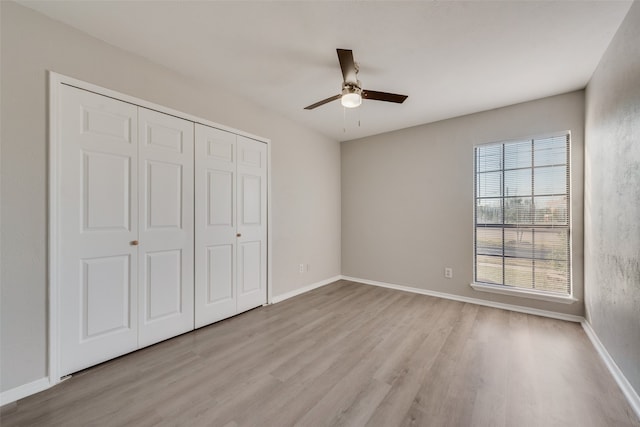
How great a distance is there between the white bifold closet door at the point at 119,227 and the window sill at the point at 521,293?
368 cm

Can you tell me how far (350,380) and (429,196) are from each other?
292 cm

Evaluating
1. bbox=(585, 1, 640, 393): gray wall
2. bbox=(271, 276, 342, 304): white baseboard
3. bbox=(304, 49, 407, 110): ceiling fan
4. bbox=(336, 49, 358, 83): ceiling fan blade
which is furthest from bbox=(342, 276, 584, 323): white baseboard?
bbox=(336, 49, 358, 83): ceiling fan blade

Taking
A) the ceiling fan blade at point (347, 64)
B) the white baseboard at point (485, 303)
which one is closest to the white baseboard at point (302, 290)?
the white baseboard at point (485, 303)

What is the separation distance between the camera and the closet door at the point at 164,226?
225 cm

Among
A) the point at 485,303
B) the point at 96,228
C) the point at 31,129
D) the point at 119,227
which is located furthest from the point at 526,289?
the point at 31,129

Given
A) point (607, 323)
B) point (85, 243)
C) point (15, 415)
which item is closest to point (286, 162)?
point (85, 243)

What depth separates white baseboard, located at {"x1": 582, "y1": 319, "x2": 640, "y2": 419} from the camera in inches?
61.9

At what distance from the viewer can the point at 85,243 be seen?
193 centimetres

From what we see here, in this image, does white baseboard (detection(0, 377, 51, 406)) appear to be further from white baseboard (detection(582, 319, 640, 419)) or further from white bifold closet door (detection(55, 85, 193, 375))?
white baseboard (detection(582, 319, 640, 419))

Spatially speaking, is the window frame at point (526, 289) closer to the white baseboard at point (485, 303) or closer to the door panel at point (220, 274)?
the white baseboard at point (485, 303)

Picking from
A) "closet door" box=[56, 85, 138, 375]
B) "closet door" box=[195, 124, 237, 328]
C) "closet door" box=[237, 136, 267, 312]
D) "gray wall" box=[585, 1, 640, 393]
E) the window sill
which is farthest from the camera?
"closet door" box=[237, 136, 267, 312]

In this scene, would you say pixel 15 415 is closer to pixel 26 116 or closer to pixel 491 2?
pixel 26 116

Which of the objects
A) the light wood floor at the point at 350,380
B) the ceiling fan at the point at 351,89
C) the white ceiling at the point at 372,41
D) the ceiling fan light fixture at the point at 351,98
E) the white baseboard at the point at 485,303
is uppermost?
the white ceiling at the point at 372,41

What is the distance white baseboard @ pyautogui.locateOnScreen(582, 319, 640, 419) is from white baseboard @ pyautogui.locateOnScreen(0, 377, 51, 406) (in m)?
3.91
